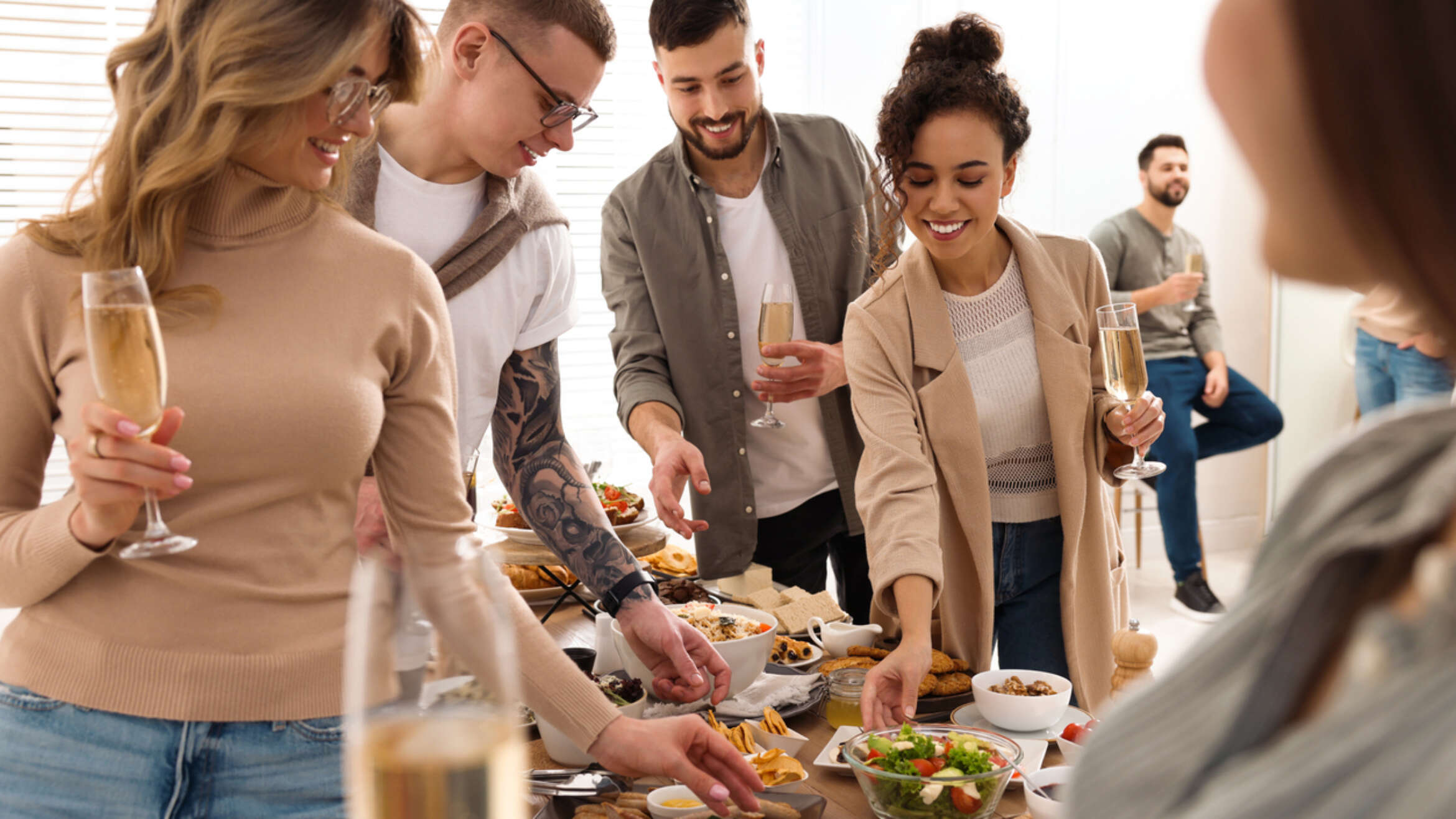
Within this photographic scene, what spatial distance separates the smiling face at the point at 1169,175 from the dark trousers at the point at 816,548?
3.63m

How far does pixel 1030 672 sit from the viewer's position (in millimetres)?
1602

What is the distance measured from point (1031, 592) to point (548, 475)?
998mm

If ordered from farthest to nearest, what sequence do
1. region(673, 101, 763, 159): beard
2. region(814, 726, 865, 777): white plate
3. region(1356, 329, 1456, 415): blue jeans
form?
region(1356, 329, 1456, 415): blue jeans, region(673, 101, 763, 159): beard, region(814, 726, 865, 777): white plate

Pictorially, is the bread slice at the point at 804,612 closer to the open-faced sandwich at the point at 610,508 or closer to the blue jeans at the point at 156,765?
the open-faced sandwich at the point at 610,508

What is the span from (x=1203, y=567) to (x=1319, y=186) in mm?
5586

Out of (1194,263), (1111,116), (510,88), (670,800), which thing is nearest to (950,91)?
(510,88)

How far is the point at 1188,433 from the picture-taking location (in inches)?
216

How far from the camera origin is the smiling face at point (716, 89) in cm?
247

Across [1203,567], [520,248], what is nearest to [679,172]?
[520,248]

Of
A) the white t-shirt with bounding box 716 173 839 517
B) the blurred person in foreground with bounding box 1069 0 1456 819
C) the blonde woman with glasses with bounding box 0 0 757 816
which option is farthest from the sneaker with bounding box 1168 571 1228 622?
the blurred person in foreground with bounding box 1069 0 1456 819

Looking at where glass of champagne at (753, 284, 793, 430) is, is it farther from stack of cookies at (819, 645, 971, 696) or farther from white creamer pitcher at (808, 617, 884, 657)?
stack of cookies at (819, 645, 971, 696)

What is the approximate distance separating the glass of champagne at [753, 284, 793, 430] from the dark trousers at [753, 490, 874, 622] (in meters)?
0.46

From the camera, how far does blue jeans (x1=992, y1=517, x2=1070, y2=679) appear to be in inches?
84.1

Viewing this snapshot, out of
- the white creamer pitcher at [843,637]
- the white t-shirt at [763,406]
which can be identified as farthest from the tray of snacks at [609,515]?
the white creamer pitcher at [843,637]
